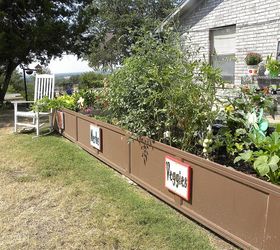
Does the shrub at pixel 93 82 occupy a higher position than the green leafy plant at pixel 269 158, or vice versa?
the shrub at pixel 93 82

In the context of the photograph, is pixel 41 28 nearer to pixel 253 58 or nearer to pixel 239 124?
pixel 253 58

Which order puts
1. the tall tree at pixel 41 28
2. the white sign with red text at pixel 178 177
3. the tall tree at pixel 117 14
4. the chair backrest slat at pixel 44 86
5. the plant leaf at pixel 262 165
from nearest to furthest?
the plant leaf at pixel 262 165 < the white sign with red text at pixel 178 177 < the chair backrest slat at pixel 44 86 < the tall tree at pixel 41 28 < the tall tree at pixel 117 14

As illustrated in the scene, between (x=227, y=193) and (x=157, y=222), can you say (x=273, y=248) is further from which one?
(x=157, y=222)

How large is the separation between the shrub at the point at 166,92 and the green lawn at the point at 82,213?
0.70 m

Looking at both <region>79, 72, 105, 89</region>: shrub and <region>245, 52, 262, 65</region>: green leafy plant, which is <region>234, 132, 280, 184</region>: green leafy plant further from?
<region>245, 52, 262, 65</region>: green leafy plant

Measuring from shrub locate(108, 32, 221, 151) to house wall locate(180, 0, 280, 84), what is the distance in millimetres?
3301

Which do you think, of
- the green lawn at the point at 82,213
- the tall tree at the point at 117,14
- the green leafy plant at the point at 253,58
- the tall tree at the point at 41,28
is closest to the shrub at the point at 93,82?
the green lawn at the point at 82,213

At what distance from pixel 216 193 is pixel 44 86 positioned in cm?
509

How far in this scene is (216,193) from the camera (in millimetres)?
2531

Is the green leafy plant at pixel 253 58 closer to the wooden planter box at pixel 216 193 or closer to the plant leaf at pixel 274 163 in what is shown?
the wooden planter box at pixel 216 193

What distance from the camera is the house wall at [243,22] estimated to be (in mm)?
6762

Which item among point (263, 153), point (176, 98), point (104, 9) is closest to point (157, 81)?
point (176, 98)

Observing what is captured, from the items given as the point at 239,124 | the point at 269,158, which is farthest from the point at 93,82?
the point at 269,158

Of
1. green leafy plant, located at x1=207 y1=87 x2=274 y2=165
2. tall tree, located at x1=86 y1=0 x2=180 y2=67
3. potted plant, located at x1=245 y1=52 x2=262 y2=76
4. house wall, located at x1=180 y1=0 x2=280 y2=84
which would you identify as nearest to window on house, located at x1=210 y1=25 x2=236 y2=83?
house wall, located at x1=180 y1=0 x2=280 y2=84
